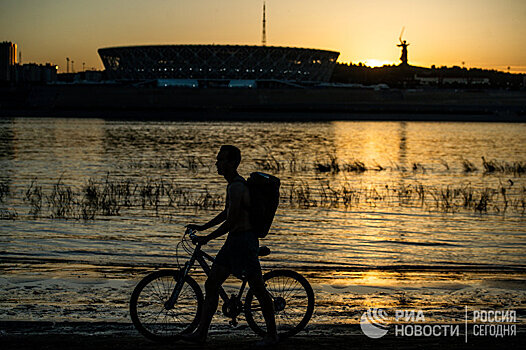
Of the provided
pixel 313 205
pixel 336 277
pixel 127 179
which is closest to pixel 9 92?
pixel 127 179

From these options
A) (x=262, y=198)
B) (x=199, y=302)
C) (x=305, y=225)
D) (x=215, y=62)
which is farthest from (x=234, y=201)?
(x=215, y=62)

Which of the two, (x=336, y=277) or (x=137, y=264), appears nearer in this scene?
(x=336, y=277)

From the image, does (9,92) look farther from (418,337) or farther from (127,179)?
(418,337)

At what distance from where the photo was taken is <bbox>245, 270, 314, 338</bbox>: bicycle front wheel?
7312 mm

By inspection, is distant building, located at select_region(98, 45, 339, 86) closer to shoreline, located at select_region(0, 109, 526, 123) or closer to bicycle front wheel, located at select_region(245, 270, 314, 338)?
shoreline, located at select_region(0, 109, 526, 123)

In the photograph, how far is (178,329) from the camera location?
7.60 metres

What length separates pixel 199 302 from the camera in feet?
23.7

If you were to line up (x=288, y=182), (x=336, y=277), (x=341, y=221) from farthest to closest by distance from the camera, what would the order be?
(x=288, y=182), (x=341, y=221), (x=336, y=277)

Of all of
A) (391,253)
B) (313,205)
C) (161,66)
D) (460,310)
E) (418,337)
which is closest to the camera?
(418,337)

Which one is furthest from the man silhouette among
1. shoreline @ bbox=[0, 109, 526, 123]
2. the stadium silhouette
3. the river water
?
the stadium silhouette

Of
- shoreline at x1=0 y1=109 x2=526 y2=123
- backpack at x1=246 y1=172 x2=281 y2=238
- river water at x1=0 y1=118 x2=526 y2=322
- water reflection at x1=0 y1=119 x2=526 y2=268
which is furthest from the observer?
shoreline at x1=0 y1=109 x2=526 y2=123

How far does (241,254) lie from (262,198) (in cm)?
57

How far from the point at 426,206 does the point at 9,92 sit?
132 m

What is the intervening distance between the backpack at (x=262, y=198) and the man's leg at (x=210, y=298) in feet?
1.76
